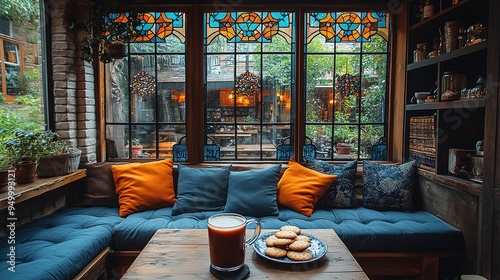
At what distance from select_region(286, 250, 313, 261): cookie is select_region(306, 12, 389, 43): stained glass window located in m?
2.16

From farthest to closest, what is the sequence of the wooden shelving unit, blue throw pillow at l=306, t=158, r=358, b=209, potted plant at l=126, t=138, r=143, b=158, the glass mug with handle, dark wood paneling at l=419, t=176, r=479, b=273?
1. potted plant at l=126, t=138, r=143, b=158
2. blue throw pillow at l=306, t=158, r=358, b=209
3. the wooden shelving unit
4. dark wood paneling at l=419, t=176, r=479, b=273
5. the glass mug with handle

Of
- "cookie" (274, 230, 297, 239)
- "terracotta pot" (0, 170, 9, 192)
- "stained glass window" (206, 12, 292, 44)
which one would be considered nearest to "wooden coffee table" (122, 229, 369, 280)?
"cookie" (274, 230, 297, 239)

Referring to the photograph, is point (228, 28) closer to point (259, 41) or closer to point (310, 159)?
point (259, 41)

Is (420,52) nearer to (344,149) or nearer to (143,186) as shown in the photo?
(344,149)

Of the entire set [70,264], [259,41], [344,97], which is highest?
[259,41]

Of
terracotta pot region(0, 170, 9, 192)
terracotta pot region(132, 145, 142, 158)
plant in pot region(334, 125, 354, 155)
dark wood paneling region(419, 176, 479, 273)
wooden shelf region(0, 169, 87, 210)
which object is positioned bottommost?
dark wood paneling region(419, 176, 479, 273)

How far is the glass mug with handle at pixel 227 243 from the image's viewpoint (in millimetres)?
1208


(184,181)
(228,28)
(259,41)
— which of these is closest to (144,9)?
(228,28)

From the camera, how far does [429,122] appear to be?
Result: 2547 mm

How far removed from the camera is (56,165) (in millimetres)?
2395

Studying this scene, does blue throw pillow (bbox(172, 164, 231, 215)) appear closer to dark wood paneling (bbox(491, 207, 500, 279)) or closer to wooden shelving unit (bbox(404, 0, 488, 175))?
wooden shelving unit (bbox(404, 0, 488, 175))

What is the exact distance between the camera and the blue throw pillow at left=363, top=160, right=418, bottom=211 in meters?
2.57

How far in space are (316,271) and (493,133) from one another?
1.37 m

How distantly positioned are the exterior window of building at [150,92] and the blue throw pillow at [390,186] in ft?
5.65
